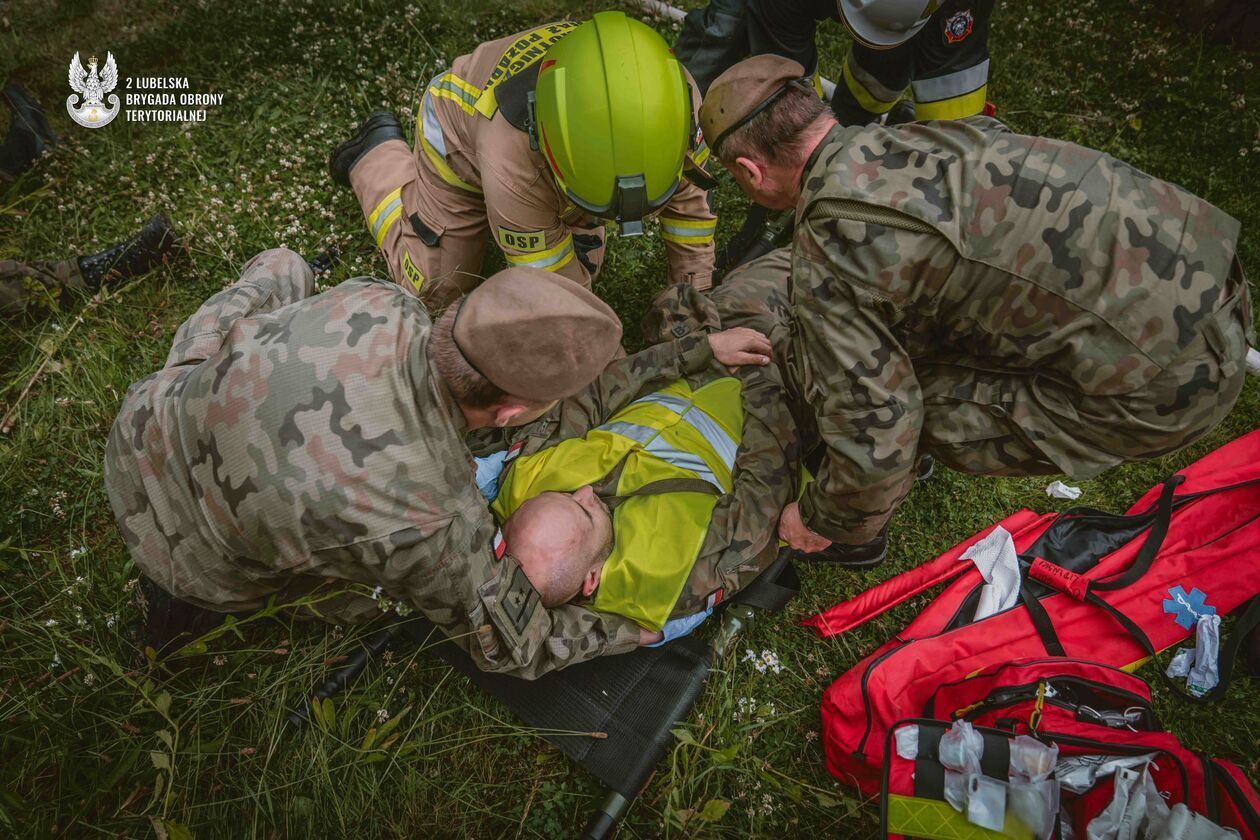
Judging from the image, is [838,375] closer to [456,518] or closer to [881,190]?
[881,190]

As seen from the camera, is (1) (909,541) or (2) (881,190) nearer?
(2) (881,190)

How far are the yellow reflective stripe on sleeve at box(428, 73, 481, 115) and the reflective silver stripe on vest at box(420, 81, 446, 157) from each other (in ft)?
0.14

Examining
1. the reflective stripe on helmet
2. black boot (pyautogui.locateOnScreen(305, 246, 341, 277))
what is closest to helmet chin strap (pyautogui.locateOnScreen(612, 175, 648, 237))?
the reflective stripe on helmet

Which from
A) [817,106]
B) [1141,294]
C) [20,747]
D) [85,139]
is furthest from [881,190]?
[85,139]

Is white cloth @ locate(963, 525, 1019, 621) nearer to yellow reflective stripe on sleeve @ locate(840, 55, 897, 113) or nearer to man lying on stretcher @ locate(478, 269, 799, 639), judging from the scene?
man lying on stretcher @ locate(478, 269, 799, 639)

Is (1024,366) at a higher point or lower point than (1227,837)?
higher

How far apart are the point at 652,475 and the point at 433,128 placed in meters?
2.18

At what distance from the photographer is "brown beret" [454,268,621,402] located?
6.98 ft

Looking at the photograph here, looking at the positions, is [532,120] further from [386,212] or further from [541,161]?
[386,212]

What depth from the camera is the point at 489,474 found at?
343 cm

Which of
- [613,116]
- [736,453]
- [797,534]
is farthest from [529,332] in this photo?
[797,534]

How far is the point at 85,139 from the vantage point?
4.52 meters

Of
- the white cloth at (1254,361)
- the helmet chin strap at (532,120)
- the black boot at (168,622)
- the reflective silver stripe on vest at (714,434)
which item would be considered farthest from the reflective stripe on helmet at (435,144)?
the white cloth at (1254,361)

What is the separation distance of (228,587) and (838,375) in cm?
238
